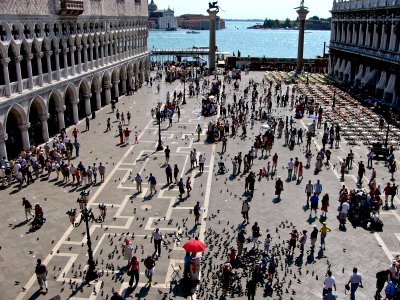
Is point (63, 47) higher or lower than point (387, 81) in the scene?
higher

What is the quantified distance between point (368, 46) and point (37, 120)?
125 feet

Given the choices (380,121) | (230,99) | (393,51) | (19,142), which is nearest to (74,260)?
(19,142)

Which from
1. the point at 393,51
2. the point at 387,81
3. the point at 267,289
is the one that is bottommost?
the point at 267,289

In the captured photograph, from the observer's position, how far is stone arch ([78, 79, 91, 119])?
39525 mm

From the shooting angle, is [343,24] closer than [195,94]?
No

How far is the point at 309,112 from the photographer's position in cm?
3994

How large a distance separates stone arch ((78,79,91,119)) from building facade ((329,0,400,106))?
29358 millimetres

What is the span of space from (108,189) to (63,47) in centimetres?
1546

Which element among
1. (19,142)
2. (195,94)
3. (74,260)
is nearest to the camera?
(74,260)

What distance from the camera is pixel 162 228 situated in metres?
19.8

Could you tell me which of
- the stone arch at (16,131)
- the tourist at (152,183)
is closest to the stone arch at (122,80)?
the stone arch at (16,131)

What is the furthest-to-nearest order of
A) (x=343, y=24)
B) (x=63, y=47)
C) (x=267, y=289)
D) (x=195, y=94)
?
(x=343, y=24), (x=195, y=94), (x=63, y=47), (x=267, y=289)

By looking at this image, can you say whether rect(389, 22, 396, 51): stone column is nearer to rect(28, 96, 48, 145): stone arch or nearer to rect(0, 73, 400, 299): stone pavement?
rect(0, 73, 400, 299): stone pavement

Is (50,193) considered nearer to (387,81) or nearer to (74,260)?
(74,260)
